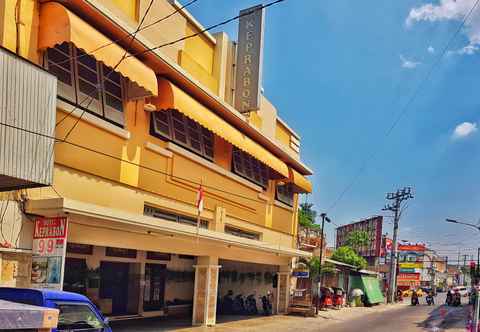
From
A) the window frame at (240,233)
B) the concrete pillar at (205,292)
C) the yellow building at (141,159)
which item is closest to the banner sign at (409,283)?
the yellow building at (141,159)

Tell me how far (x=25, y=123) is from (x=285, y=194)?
20619 mm

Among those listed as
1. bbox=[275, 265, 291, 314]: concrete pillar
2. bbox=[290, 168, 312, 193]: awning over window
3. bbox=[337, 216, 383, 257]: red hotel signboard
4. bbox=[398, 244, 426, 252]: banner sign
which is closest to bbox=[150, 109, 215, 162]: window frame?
bbox=[290, 168, 312, 193]: awning over window

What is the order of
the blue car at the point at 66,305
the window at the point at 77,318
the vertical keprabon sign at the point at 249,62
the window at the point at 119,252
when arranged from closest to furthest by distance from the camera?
the blue car at the point at 66,305
the window at the point at 77,318
the window at the point at 119,252
the vertical keprabon sign at the point at 249,62

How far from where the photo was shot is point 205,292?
20.2m

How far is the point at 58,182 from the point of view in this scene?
1300 centimetres

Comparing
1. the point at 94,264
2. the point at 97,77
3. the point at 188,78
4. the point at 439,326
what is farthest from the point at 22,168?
the point at 439,326

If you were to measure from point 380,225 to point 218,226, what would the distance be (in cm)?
6460

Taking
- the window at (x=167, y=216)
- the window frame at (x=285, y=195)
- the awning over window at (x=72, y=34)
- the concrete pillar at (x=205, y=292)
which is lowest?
the concrete pillar at (x=205, y=292)

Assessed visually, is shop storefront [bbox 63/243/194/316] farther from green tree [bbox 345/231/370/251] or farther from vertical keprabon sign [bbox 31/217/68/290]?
green tree [bbox 345/231/370/251]

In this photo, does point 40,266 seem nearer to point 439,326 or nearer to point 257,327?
point 257,327

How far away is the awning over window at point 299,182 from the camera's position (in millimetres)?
27688

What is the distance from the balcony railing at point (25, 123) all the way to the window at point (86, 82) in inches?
98.2

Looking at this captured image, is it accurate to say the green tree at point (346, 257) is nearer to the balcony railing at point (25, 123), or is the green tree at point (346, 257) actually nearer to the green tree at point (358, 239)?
the green tree at point (358, 239)

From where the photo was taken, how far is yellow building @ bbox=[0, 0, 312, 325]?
12.3 meters
